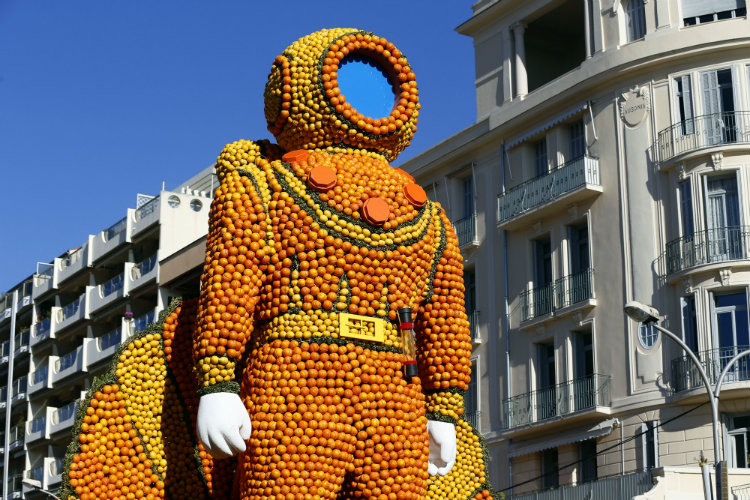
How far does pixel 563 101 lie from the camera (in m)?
26.4

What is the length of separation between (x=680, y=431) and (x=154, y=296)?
70.5ft

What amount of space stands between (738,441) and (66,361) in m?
27.7

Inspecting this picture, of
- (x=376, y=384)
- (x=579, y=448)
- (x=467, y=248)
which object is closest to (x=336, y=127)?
(x=376, y=384)

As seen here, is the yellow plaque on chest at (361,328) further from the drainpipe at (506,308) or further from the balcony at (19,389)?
the balcony at (19,389)

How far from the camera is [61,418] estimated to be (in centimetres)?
4250

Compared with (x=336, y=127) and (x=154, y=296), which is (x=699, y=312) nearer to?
(x=336, y=127)

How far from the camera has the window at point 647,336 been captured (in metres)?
23.8

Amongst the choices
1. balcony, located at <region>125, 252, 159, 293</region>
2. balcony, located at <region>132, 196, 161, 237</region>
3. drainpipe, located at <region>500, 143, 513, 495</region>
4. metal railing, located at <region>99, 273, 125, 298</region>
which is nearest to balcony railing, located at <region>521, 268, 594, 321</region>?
drainpipe, located at <region>500, 143, 513, 495</region>

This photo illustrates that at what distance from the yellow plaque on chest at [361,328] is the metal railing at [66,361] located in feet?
115

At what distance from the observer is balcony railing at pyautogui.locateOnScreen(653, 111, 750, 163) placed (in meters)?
23.7

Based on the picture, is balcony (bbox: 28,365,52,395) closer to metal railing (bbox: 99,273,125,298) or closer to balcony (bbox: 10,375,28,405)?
balcony (bbox: 10,375,28,405)

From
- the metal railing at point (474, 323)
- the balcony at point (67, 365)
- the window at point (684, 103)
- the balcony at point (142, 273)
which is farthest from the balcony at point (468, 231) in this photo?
the balcony at point (67, 365)

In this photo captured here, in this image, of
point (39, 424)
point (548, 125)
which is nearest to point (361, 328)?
point (548, 125)

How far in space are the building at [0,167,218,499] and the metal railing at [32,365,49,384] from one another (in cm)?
5
